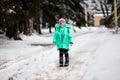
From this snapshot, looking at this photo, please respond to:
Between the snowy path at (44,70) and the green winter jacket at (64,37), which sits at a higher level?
the green winter jacket at (64,37)

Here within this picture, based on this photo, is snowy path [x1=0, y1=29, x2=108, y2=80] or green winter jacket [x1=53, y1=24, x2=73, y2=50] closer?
snowy path [x1=0, y1=29, x2=108, y2=80]

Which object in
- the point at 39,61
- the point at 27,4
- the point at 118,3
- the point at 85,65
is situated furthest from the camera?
the point at 118,3

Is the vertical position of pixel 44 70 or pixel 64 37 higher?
pixel 64 37

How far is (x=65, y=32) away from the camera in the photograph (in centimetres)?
1080

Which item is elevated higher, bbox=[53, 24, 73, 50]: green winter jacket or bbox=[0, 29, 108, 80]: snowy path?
bbox=[53, 24, 73, 50]: green winter jacket

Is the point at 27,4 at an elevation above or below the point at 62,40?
above

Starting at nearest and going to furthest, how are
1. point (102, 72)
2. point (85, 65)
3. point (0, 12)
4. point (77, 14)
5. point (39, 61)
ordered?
point (102, 72) → point (85, 65) → point (39, 61) → point (0, 12) → point (77, 14)

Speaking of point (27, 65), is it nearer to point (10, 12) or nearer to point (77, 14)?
point (10, 12)

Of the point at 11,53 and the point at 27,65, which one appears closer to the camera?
the point at 27,65

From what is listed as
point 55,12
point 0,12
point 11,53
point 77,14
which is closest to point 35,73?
point 11,53

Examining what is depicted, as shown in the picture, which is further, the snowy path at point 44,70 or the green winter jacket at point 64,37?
the green winter jacket at point 64,37

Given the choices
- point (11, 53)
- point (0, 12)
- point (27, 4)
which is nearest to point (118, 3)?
point (27, 4)

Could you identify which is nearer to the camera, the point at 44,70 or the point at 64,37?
the point at 44,70

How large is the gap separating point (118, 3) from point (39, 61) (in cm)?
2338
